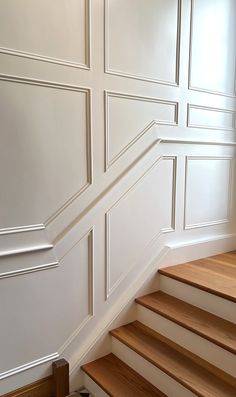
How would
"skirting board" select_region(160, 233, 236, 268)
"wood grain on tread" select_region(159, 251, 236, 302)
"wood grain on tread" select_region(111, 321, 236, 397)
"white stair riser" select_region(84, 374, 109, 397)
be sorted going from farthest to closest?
"skirting board" select_region(160, 233, 236, 268) < "wood grain on tread" select_region(159, 251, 236, 302) < "white stair riser" select_region(84, 374, 109, 397) < "wood grain on tread" select_region(111, 321, 236, 397)

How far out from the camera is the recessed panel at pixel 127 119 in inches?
75.3

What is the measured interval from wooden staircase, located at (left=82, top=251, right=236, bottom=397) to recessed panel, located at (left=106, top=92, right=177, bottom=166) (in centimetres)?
98

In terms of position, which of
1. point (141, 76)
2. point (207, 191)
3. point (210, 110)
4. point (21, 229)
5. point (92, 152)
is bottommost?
point (21, 229)

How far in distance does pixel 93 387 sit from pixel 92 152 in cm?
144

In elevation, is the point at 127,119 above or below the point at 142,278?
above

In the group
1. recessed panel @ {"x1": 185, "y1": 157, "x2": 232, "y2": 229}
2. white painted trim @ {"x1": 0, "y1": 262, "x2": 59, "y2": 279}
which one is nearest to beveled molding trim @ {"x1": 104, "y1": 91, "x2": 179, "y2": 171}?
recessed panel @ {"x1": 185, "y1": 157, "x2": 232, "y2": 229}

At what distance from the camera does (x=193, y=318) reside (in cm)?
184

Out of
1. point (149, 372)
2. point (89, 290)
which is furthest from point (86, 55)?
point (149, 372)

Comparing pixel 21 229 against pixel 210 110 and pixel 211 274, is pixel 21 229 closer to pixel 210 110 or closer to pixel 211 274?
pixel 211 274

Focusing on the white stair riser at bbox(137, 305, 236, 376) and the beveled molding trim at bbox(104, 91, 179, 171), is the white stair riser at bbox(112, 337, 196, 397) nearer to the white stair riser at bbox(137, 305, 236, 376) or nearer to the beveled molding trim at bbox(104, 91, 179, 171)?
the white stair riser at bbox(137, 305, 236, 376)

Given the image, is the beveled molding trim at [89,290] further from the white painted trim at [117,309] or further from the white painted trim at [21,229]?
the white painted trim at [21,229]

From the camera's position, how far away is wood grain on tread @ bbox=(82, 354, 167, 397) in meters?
1.66

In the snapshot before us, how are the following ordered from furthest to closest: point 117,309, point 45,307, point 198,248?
point 198,248
point 117,309
point 45,307

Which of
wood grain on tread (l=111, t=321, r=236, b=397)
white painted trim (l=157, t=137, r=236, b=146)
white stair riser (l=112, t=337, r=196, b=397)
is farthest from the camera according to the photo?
white painted trim (l=157, t=137, r=236, b=146)
